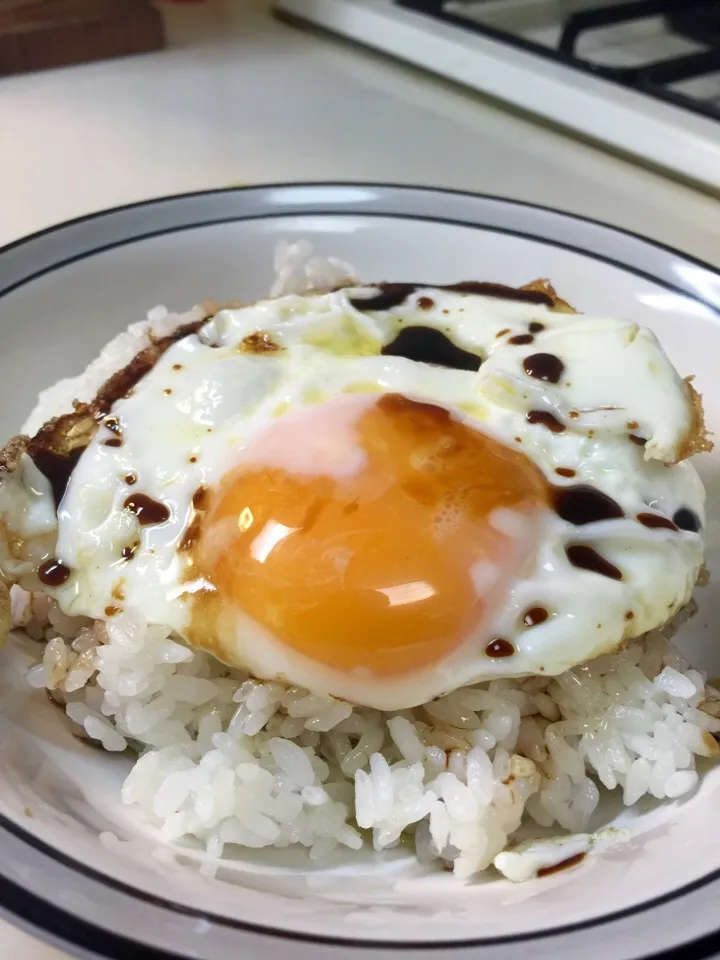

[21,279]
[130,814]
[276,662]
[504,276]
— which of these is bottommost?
[130,814]

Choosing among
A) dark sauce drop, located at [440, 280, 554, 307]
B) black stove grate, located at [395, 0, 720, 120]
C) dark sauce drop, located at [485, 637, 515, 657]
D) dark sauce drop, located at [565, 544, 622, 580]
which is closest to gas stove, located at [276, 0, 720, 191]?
black stove grate, located at [395, 0, 720, 120]

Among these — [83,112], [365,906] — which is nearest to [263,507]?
[365,906]

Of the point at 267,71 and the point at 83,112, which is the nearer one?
the point at 83,112

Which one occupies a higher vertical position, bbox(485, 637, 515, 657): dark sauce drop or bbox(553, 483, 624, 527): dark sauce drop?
bbox(553, 483, 624, 527): dark sauce drop

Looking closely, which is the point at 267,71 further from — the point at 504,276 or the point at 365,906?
the point at 365,906

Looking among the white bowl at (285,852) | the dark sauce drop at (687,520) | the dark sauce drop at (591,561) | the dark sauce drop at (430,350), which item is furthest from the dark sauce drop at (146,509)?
the dark sauce drop at (687,520)

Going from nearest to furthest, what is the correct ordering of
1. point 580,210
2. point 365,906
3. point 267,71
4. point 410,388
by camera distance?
point 365,906
point 410,388
point 580,210
point 267,71

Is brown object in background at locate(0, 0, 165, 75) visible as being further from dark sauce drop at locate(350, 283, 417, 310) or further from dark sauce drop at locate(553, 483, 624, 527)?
dark sauce drop at locate(553, 483, 624, 527)
